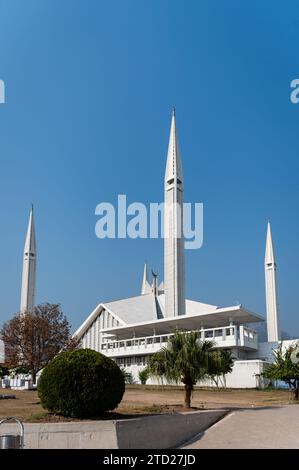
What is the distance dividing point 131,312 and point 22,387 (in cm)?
4058

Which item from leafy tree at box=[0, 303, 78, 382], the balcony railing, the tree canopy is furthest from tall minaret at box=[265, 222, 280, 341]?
the tree canopy

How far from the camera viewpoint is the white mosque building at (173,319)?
43906 millimetres

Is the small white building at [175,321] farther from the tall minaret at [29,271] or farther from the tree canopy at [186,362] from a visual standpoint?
the tree canopy at [186,362]

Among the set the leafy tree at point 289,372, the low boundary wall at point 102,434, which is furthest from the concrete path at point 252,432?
the leafy tree at point 289,372

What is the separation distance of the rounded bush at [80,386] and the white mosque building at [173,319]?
26.4 m

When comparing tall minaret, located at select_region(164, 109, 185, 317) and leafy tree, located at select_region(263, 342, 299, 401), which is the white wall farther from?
tall minaret, located at select_region(164, 109, 185, 317)

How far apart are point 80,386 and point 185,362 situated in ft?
15.7

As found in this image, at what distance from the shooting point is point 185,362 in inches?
617

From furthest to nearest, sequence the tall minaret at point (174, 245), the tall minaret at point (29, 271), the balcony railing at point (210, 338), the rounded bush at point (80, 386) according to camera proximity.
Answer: the tall minaret at point (29, 271) → the tall minaret at point (174, 245) → the balcony railing at point (210, 338) → the rounded bush at point (80, 386)

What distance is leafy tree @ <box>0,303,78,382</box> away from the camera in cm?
2797

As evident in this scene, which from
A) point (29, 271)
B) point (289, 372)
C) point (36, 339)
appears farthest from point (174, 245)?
point (289, 372)

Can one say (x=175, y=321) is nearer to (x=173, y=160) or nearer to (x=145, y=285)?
(x=173, y=160)

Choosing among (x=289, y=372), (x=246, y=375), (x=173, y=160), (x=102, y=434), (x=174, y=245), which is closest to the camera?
(x=102, y=434)
